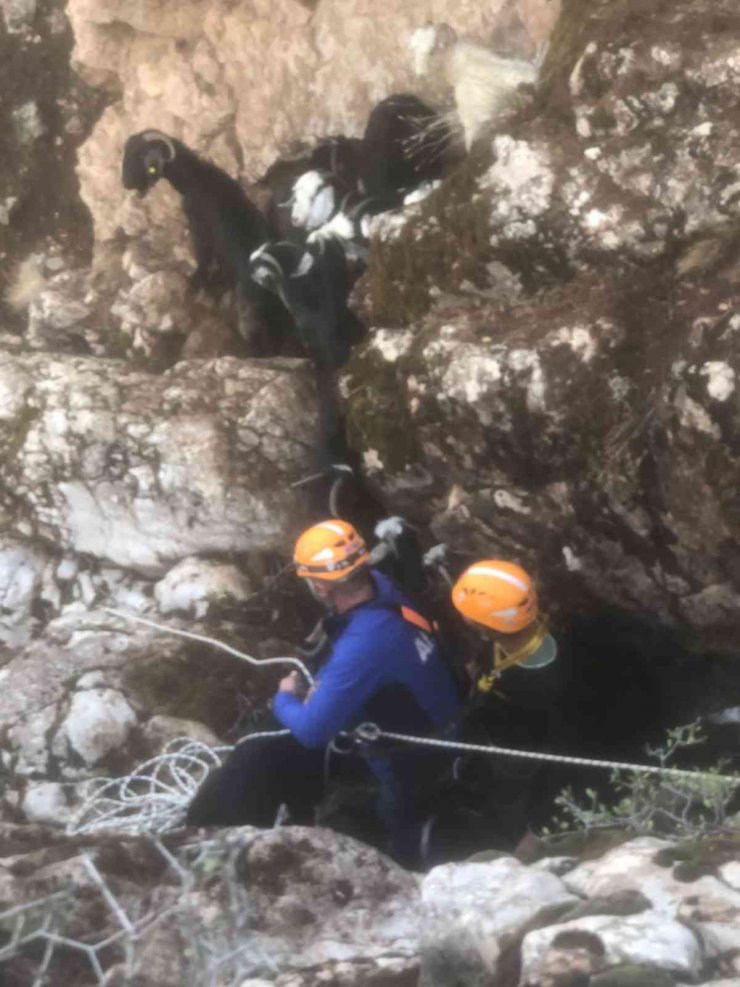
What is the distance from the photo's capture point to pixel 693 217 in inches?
151

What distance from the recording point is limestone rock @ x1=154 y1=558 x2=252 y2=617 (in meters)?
5.52

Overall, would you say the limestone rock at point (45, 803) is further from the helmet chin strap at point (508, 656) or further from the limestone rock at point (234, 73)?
the limestone rock at point (234, 73)

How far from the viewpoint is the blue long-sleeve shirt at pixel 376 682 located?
12.9 ft

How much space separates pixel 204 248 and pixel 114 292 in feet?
2.47

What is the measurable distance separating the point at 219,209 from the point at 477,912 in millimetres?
4727

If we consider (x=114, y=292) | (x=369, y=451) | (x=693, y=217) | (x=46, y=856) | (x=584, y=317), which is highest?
(x=114, y=292)

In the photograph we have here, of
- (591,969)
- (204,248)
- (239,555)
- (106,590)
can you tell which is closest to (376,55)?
(204,248)

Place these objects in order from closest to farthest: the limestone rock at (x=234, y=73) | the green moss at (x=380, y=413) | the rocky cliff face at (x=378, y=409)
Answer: the rocky cliff face at (x=378, y=409), the green moss at (x=380, y=413), the limestone rock at (x=234, y=73)

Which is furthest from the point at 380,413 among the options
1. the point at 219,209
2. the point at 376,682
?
the point at 219,209

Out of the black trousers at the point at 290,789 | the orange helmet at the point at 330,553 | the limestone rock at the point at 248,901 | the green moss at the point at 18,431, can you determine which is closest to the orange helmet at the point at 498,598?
the orange helmet at the point at 330,553

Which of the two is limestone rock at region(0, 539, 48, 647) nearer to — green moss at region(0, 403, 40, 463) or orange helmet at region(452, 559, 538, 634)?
green moss at region(0, 403, 40, 463)

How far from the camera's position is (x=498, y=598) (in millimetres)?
3840

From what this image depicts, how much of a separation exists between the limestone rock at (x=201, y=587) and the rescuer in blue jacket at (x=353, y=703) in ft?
4.02

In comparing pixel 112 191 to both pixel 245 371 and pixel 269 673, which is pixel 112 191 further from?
pixel 269 673
